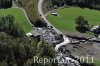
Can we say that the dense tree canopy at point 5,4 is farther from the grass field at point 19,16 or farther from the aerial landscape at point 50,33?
the grass field at point 19,16

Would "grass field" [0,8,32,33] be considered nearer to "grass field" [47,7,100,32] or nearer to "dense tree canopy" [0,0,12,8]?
"dense tree canopy" [0,0,12,8]

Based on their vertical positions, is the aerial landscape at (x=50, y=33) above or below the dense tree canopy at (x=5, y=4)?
below

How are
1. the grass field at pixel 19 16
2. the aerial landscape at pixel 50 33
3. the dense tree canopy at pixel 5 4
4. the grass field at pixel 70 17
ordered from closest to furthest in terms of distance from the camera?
the aerial landscape at pixel 50 33 → the grass field at pixel 19 16 → the grass field at pixel 70 17 → the dense tree canopy at pixel 5 4

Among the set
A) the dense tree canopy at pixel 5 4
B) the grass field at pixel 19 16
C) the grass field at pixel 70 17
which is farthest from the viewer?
the dense tree canopy at pixel 5 4

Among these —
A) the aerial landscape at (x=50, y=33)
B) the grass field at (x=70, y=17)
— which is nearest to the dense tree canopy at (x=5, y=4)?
the aerial landscape at (x=50, y=33)

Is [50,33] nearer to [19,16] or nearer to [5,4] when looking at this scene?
[19,16]
